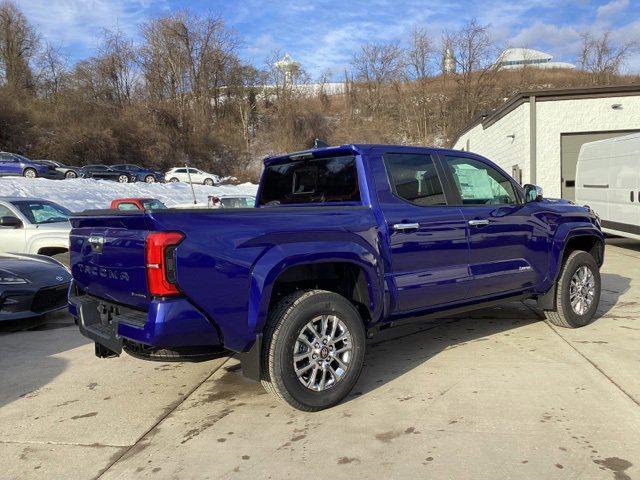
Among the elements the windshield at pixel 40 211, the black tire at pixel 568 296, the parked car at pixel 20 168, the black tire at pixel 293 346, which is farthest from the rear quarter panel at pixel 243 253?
the parked car at pixel 20 168

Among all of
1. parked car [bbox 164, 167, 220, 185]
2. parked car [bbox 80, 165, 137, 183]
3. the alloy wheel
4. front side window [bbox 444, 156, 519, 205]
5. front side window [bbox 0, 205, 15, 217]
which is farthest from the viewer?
parked car [bbox 164, 167, 220, 185]

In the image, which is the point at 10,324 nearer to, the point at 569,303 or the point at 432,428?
the point at 432,428

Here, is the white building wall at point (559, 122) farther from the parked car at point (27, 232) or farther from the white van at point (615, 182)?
the parked car at point (27, 232)

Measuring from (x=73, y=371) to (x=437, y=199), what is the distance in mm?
3590

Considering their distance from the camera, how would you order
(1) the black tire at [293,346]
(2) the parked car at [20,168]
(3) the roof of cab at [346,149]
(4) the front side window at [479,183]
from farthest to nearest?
(2) the parked car at [20,168] → (4) the front side window at [479,183] → (3) the roof of cab at [346,149] → (1) the black tire at [293,346]

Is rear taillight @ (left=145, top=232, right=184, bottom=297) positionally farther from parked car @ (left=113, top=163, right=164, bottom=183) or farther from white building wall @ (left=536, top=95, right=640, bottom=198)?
parked car @ (left=113, top=163, right=164, bottom=183)

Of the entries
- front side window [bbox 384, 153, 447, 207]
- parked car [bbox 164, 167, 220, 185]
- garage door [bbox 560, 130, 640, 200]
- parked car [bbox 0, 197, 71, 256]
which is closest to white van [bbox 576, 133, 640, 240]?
garage door [bbox 560, 130, 640, 200]

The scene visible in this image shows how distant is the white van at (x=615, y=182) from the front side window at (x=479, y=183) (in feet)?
20.4

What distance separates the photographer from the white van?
10102mm

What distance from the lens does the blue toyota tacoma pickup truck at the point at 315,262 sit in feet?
10.7

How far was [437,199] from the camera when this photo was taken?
4.56 meters

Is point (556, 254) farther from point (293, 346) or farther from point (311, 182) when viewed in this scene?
point (293, 346)

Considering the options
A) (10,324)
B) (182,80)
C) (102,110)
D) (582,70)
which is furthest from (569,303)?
(182,80)

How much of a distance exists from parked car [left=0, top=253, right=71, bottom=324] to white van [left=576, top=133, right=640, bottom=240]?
32.5ft
